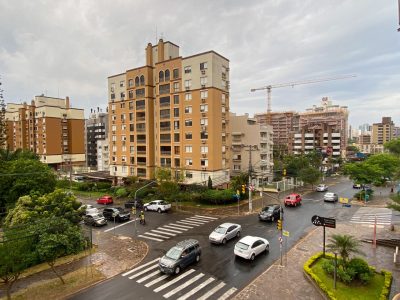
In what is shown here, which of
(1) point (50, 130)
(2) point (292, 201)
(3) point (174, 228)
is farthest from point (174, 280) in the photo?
(1) point (50, 130)

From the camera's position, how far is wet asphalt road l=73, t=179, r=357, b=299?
55.4ft

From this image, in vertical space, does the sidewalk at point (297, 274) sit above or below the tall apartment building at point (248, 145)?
below

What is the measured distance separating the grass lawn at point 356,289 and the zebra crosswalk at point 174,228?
52.8 ft

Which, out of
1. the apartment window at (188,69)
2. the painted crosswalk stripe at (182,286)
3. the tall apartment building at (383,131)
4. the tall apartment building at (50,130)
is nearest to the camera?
the painted crosswalk stripe at (182,286)

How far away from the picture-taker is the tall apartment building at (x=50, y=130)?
86500 millimetres

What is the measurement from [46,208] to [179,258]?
15.3 m

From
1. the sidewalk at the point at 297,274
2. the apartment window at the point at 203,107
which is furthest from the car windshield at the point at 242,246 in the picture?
the apartment window at the point at 203,107

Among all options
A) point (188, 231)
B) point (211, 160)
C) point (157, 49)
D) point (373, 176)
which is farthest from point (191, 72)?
point (373, 176)

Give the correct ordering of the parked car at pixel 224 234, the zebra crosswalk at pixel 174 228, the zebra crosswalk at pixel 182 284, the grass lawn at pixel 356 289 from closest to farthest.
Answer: the grass lawn at pixel 356 289
the zebra crosswalk at pixel 182 284
the parked car at pixel 224 234
the zebra crosswalk at pixel 174 228

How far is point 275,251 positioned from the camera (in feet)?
76.0

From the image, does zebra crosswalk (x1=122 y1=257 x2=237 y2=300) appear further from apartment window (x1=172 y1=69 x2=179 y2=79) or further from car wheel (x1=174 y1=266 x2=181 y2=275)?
apartment window (x1=172 y1=69 x2=179 y2=79)

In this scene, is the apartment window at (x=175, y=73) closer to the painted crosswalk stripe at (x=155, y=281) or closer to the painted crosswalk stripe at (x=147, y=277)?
the painted crosswalk stripe at (x=147, y=277)

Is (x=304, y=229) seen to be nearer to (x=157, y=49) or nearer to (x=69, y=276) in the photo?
(x=69, y=276)

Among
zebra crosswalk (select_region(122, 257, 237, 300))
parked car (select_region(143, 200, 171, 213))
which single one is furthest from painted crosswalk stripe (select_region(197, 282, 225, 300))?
parked car (select_region(143, 200, 171, 213))
